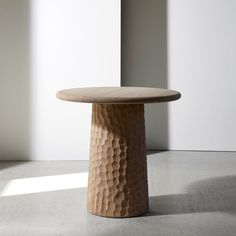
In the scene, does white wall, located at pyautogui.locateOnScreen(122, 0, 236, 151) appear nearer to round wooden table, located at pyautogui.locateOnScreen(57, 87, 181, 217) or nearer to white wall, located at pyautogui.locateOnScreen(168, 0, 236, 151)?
white wall, located at pyautogui.locateOnScreen(168, 0, 236, 151)

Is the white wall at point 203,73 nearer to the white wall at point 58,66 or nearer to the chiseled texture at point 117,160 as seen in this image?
the white wall at point 58,66

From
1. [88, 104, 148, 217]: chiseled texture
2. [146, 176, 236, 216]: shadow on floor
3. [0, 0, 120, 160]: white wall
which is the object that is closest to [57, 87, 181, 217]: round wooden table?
[88, 104, 148, 217]: chiseled texture

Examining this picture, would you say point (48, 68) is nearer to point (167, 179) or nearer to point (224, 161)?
point (167, 179)

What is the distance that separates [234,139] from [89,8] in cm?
137

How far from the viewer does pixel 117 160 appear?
7.46 feet

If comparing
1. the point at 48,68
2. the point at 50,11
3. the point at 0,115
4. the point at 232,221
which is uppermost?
the point at 50,11

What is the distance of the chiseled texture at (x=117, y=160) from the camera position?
227 centimetres

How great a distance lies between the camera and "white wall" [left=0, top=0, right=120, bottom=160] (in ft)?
10.6

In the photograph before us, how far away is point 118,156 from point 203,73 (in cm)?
153

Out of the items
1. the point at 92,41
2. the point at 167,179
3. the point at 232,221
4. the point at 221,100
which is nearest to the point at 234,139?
the point at 221,100

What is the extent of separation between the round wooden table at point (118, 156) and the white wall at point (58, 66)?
968 millimetres

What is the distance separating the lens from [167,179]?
2.92m

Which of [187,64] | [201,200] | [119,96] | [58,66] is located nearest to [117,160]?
[119,96]

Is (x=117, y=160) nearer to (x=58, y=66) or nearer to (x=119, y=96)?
(x=119, y=96)
